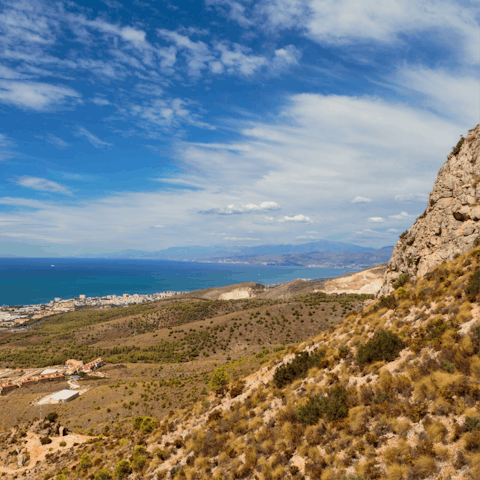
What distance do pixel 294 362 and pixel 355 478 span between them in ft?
30.2

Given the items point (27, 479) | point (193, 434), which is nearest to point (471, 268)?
point (193, 434)

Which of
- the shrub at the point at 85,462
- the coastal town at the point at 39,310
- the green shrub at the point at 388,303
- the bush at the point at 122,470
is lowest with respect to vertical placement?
the coastal town at the point at 39,310

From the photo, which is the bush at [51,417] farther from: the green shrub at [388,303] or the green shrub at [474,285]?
the green shrub at [474,285]

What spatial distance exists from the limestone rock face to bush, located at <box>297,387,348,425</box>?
37.2ft

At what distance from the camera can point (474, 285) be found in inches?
470

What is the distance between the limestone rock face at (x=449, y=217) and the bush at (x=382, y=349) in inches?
304

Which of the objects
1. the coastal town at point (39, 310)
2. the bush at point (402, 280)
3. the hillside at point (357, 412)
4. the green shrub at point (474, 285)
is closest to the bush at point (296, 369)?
the hillside at point (357, 412)

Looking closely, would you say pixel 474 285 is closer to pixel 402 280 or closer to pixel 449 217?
pixel 449 217

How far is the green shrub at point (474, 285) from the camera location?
38.5 ft

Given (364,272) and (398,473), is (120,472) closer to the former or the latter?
(398,473)

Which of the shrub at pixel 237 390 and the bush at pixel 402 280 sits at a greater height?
the bush at pixel 402 280

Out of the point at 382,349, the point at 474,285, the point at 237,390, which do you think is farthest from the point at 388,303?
the point at 237,390

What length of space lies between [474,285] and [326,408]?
8.18 meters

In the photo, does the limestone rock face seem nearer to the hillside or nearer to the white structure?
the hillside
